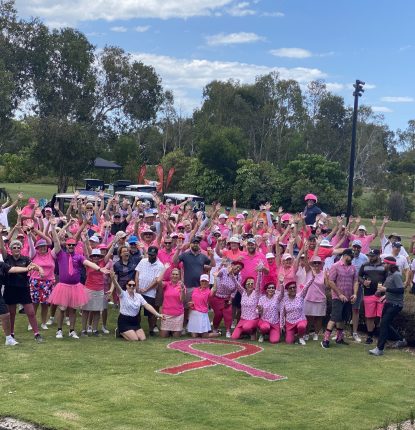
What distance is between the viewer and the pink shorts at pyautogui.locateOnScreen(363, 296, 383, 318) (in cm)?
1073

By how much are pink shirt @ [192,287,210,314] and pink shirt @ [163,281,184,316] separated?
240 millimetres

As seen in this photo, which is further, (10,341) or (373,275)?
(373,275)

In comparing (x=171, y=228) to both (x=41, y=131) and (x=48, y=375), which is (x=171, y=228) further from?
(x=41, y=131)

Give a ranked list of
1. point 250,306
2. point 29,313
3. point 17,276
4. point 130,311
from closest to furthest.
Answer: point 17,276 < point 29,313 < point 130,311 < point 250,306

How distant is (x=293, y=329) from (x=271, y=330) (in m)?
0.37

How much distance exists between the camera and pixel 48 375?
8.10m

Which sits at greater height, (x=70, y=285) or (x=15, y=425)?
(x=70, y=285)

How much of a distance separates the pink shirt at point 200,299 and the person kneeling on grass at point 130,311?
710 millimetres

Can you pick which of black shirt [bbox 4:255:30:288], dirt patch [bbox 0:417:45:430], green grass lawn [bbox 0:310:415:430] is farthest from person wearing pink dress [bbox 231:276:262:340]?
dirt patch [bbox 0:417:45:430]

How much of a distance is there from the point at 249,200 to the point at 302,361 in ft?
123

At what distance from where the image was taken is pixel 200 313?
10875mm

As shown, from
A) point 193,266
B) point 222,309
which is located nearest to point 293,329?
point 222,309

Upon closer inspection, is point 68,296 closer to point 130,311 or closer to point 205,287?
point 130,311

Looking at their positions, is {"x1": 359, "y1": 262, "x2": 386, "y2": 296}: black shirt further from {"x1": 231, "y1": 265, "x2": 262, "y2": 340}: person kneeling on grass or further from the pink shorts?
{"x1": 231, "y1": 265, "x2": 262, "y2": 340}: person kneeling on grass
